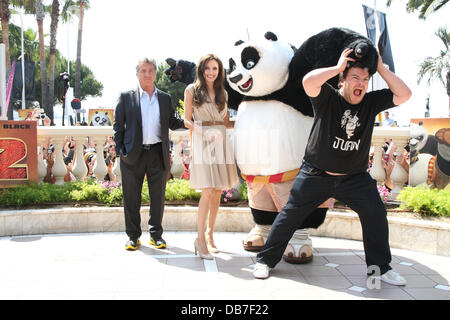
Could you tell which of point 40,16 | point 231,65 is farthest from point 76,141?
point 40,16

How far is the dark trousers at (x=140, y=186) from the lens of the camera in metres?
4.37

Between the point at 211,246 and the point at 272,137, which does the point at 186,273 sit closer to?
the point at 211,246

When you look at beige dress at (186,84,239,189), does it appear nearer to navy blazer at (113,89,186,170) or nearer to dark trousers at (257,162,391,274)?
navy blazer at (113,89,186,170)

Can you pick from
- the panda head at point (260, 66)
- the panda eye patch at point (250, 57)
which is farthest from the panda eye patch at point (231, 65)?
the panda eye patch at point (250, 57)

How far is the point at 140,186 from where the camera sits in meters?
4.47

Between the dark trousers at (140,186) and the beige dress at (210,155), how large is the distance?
60cm

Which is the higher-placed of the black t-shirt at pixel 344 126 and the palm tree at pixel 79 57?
the palm tree at pixel 79 57

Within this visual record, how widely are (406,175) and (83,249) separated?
414cm

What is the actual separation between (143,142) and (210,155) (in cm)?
85

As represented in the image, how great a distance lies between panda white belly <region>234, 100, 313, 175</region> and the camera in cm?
381

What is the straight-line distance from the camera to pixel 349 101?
3.28 meters

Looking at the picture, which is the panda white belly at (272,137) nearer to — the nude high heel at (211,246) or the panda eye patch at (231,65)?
the panda eye patch at (231,65)

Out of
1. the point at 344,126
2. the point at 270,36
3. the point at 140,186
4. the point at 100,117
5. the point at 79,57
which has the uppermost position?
the point at 79,57

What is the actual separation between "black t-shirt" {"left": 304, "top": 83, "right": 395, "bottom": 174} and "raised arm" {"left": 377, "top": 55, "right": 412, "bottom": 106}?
0.05 metres
